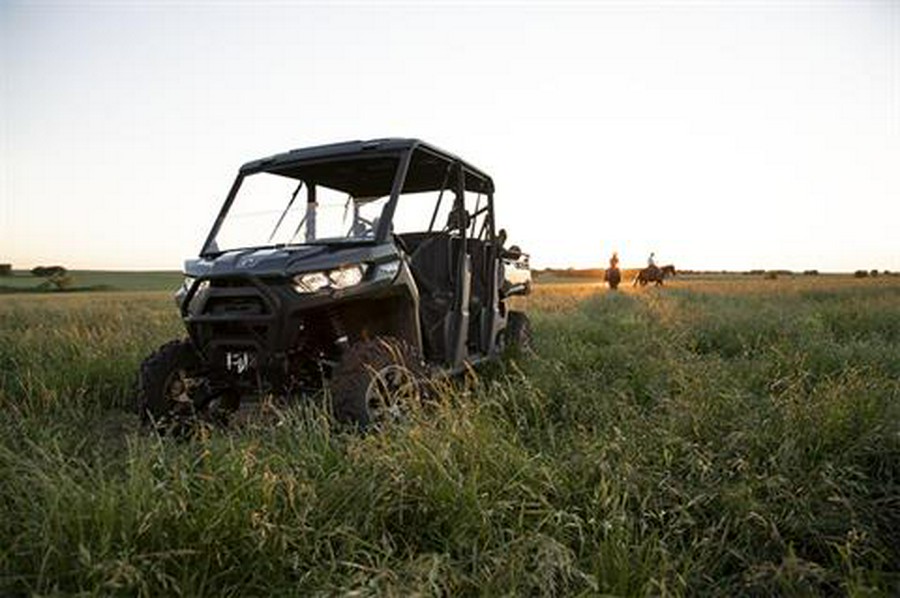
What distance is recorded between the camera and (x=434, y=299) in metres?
5.15

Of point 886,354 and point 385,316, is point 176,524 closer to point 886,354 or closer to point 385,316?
point 385,316


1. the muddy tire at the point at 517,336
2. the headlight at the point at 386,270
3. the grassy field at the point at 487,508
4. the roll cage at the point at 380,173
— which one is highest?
the roll cage at the point at 380,173

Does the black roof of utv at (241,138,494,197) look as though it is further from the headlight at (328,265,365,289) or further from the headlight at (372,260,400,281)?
the headlight at (328,265,365,289)

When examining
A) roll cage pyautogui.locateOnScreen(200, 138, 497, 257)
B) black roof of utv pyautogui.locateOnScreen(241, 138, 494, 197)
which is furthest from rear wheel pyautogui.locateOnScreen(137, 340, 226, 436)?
black roof of utv pyautogui.locateOnScreen(241, 138, 494, 197)

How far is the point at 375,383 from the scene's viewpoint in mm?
3658

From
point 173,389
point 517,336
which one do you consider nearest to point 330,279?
point 173,389

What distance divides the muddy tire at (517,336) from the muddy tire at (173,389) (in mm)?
3704

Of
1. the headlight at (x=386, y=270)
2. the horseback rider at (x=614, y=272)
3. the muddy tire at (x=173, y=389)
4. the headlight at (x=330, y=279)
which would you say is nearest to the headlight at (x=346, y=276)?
the headlight at (x=330, y=279)

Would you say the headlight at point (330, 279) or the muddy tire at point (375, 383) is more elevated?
the headlight at point (330, 279)

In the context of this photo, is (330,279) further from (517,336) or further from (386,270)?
(517,336)

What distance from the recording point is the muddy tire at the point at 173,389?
13.7 ft

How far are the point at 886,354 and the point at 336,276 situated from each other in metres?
5.68

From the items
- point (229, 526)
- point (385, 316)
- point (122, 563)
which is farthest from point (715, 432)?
point (122, 563)

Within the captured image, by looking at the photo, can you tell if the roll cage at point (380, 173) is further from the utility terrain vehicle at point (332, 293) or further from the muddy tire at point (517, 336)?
the muddy tire at point (517, 336)
